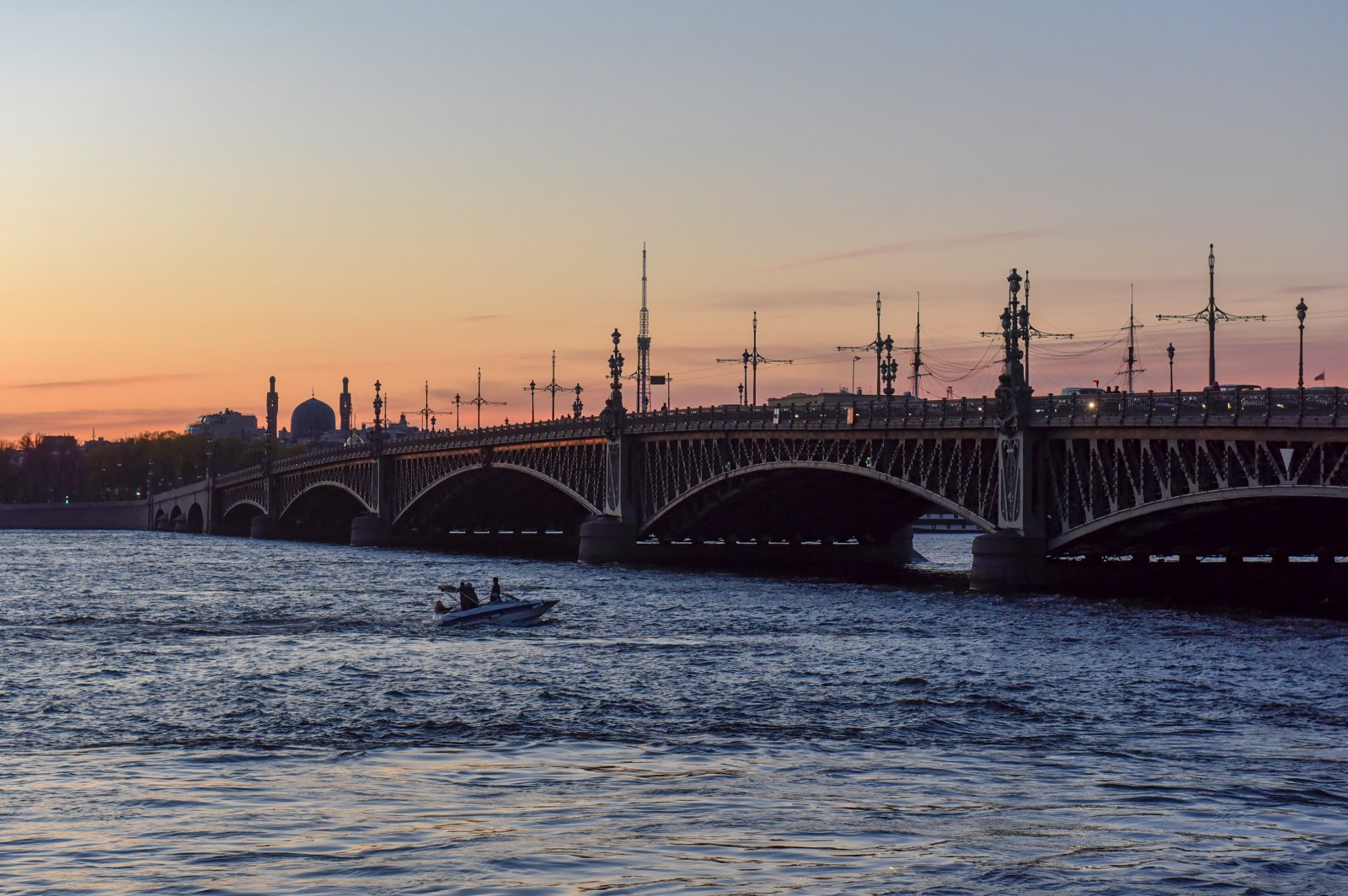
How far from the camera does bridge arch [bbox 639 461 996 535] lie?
6969 cm

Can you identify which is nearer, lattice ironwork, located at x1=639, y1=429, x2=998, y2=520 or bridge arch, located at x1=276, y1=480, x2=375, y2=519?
lattice ironwork, located at x1=639, y1=429, x2=998, y2=520

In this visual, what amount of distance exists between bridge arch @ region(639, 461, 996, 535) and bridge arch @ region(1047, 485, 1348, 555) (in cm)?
499

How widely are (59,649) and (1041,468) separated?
3487 centimetres

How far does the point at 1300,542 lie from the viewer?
66.7 metres

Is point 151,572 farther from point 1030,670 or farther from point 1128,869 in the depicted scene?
point 1128,869

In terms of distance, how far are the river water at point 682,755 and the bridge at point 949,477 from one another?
15.9ft

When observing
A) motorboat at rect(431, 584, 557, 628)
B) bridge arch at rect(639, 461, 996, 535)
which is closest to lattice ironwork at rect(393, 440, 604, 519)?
bridge arch at rect(639, 461, 996, 535)

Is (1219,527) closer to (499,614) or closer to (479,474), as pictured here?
(499,614)

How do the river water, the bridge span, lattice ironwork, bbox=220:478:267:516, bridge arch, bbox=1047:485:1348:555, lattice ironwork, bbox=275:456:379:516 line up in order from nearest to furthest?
the river water, the bridge span, bridge arch, bbox=1047:485:1348:555, lattice ironwork, bbox=275:456:379:516, lattice ironwork, bbox=220:478:267:516

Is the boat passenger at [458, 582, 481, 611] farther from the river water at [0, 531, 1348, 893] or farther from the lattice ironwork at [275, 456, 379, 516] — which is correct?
the lattice ironwork at [275, 456, 379, 516]

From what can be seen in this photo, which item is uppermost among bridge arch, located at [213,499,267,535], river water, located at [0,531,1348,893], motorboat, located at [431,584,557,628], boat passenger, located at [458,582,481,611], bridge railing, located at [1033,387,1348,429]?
bridge railing, located at [1033,387,1348,429]

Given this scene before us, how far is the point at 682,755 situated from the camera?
95.9ft

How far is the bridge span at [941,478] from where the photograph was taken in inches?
2157

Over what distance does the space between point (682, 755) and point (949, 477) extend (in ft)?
140
